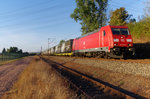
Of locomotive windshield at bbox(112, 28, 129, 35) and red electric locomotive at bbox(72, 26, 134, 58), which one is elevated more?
locomotive windshield at bbox(112, 28, 129, 35)

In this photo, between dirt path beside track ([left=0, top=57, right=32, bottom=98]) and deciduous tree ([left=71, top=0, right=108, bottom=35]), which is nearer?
dirt path beside track ([left=0, top=57, right=32, bottom=98])

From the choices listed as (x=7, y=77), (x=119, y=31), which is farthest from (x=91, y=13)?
(x=7, y=77)

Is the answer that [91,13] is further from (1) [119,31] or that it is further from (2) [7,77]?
(2) [7,77]

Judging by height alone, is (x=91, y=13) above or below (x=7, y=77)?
above

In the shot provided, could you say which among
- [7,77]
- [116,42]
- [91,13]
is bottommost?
[7,77]

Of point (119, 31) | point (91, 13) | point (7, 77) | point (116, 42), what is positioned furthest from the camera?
point (91, 13)

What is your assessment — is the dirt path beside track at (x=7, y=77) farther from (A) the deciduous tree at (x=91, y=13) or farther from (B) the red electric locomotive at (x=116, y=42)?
(A) the deciduous tree at (x=91, y=13)

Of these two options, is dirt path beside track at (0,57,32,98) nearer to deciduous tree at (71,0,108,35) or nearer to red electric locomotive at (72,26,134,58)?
red electric locomotive at (72,26,134,58)

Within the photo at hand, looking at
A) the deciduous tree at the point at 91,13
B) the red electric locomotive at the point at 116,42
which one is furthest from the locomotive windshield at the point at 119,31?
the deciduous tree at the point at 91,13

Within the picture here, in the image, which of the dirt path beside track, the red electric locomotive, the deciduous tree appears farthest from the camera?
the deciduous tree

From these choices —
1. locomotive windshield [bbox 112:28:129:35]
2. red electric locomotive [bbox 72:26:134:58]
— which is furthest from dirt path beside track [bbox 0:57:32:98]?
locomotive windshield [bbox 112:28:129:35]

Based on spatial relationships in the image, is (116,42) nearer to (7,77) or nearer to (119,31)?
(119,31)

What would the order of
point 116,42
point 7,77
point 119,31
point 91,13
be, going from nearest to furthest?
point 116,42 < point 7,77 < point 119,31 < point 91,13

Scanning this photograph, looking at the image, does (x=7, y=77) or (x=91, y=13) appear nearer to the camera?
(x=7, y=77)
